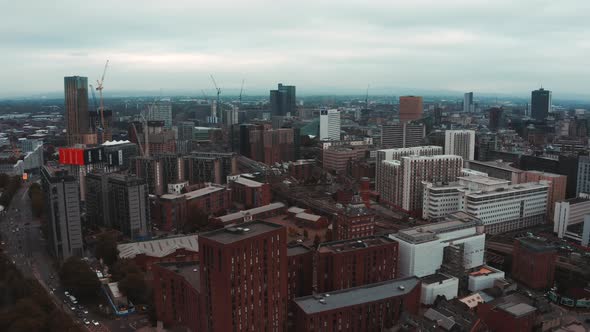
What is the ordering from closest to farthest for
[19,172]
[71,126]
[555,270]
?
1. [555,270]
2. [19,172]
3. [71,126]

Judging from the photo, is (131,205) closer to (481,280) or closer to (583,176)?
(481,280)

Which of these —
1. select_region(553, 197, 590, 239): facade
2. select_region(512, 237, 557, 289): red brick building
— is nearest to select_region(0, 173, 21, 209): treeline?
select_region(512, 237, 557, 289): red brick building

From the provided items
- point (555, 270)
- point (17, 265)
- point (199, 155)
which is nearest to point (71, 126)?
point (199, 155)

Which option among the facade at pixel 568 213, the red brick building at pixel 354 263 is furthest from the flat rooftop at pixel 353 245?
the facade at pixel 568 213

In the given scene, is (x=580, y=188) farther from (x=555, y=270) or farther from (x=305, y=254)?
(x=305, y=254)

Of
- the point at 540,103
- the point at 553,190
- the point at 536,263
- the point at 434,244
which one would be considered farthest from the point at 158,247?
the point at 540,103

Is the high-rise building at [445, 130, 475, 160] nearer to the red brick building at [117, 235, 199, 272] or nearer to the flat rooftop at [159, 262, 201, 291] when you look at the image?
the red brick building at [117, 235, 199, 272]

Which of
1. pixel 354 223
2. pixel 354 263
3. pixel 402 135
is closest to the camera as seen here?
pixel 354 263
